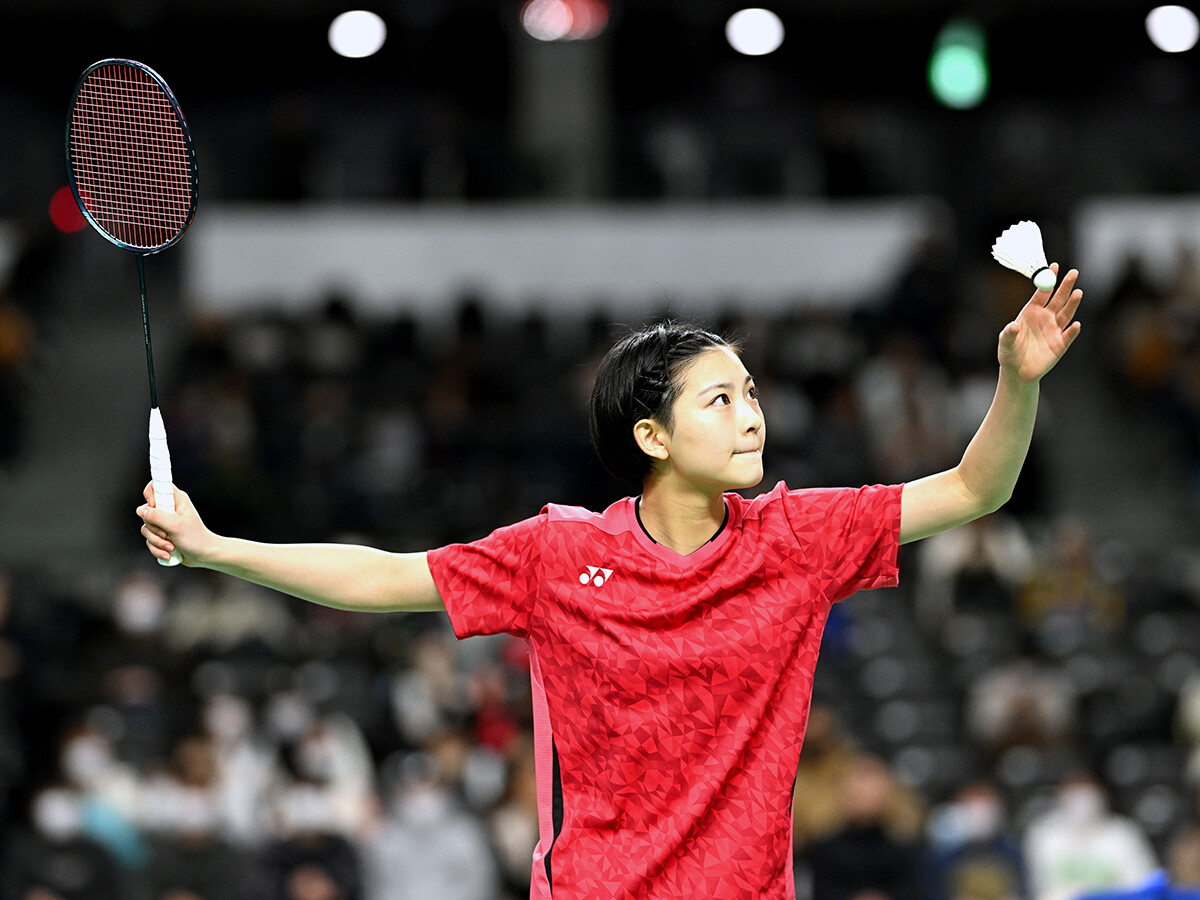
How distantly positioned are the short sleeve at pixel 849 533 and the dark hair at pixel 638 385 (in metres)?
0.32

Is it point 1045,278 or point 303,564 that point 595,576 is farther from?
point 1045,278

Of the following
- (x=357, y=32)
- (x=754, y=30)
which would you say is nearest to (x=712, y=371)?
(x=754, y=30)

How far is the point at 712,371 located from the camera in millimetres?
3143

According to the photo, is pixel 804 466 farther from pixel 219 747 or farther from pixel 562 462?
pixel 219 747

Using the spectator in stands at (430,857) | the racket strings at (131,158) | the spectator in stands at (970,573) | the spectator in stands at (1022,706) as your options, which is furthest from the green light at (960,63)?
the racket strings at (131,158)

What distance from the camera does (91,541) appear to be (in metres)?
14.3

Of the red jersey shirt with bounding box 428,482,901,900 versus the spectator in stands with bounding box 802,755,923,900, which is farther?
the spectator in stands with bounding box 802,755,923,900

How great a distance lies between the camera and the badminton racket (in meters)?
3.70

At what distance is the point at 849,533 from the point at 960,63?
1345 cm

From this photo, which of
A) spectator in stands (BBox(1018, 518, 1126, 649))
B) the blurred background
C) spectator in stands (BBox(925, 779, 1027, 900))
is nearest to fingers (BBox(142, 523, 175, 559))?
the blurred background

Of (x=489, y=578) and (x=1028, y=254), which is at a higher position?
(x=1028, y=254)

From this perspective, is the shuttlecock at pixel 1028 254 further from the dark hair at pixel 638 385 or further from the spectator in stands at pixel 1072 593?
the spectator in stands at pixel 1072 593

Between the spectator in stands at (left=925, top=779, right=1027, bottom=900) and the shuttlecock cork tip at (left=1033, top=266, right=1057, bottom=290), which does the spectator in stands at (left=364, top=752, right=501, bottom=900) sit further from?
the shuttlecock cork tip at (left=1033, top=266, right=1057, bottom=290)

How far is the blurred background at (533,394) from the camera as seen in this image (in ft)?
30.1
